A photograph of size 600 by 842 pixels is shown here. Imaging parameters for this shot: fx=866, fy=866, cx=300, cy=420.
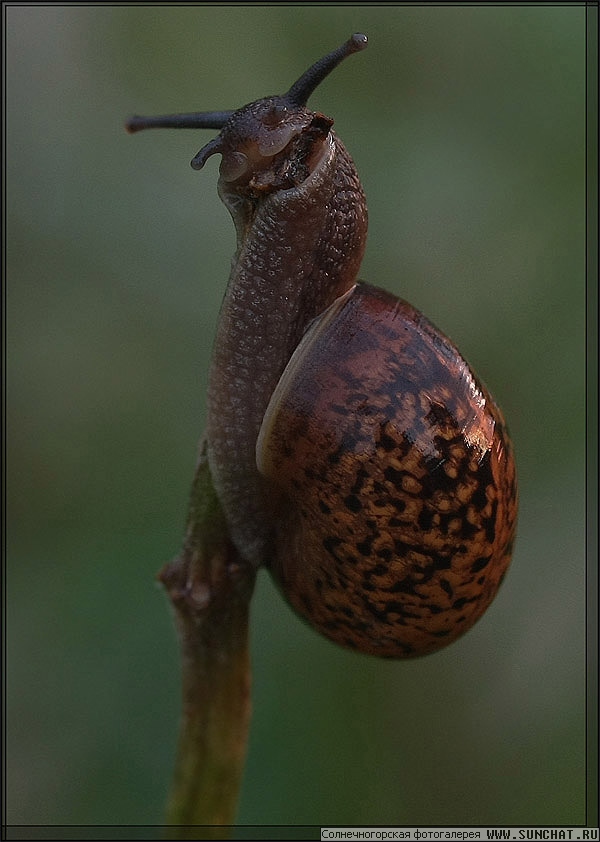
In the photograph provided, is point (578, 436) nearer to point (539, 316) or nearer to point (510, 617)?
point (539, 316)

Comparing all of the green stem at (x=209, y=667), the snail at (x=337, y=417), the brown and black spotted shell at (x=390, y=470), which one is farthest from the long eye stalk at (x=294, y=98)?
the green stem at (x=209, y=667)

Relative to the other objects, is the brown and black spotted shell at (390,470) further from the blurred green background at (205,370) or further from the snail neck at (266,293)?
the blurred green background at (205,370)

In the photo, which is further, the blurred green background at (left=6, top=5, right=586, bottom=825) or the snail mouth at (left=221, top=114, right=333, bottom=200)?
the blurred green background at (left=6, top=5, right=586, bottom=825)

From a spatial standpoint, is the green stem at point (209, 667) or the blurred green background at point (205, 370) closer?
the green stem at point (209, 667)

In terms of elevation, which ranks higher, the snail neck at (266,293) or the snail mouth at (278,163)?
the snail mouth at (278,163)

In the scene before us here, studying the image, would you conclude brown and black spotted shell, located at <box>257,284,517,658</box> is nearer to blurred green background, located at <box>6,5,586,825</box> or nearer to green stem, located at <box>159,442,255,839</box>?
green stem, located at <box>159,442,255,839</box>

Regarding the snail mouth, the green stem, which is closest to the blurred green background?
the green stem

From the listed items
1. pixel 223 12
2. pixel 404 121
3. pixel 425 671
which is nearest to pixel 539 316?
pixel 404 121
